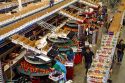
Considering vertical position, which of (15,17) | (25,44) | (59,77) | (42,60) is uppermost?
(15,17)

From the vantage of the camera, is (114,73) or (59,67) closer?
(59,67)

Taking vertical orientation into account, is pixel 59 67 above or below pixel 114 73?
above

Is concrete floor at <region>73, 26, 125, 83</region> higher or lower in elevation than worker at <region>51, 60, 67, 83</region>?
lower

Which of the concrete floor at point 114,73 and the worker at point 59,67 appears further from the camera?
the concrete floor at point 114,73

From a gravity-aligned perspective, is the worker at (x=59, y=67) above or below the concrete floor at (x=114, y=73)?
above

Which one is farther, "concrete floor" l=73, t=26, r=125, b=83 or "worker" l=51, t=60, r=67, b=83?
"concrete floor" l=73, t=26, r=125, b=83

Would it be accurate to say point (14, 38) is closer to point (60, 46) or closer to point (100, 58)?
point (60, 46)

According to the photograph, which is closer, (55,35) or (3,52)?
(3,52)

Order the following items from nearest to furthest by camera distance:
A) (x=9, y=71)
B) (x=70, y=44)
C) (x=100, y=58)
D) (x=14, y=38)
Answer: (x=14, y=38), (x=9, y=71), (x=100, y=58), (x=70, y=44)

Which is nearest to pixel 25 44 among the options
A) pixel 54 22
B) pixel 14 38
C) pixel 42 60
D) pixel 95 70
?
pixel 14 38

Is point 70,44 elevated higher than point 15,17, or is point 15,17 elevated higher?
point 15,17

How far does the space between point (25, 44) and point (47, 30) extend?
4.04m

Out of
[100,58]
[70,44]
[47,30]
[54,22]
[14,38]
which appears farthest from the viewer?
[54,22]

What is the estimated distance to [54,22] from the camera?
1189cm
